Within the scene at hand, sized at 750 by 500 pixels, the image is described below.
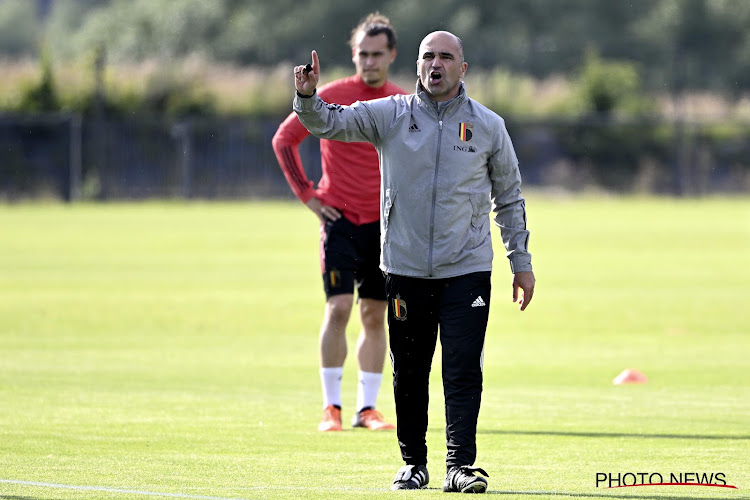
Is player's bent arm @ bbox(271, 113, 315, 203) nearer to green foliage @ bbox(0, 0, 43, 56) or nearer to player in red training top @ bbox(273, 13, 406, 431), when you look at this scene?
player in red training top @ bbox(273, 13, 406, 431)

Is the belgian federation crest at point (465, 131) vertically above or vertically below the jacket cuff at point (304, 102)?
below

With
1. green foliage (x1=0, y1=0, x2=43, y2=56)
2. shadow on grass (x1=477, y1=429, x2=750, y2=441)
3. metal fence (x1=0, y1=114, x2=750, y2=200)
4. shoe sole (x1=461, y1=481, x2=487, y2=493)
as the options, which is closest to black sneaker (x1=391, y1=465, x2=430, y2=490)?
shoe sole (x1=461, y1=481, x2=487, y2=493)

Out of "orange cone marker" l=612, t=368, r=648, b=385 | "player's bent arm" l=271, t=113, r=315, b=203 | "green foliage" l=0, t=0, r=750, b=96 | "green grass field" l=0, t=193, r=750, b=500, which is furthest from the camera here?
"green foliage" l=0, t=0, r=750, b=96

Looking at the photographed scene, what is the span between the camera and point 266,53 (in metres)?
75.6

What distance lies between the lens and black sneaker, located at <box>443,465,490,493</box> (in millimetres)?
6504

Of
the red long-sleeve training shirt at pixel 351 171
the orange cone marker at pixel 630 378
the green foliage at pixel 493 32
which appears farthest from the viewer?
the green foliage at pixel 493 32

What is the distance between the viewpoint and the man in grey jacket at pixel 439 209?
266 inches

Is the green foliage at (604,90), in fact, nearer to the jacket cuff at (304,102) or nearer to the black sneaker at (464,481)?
the jacket cuff at (304,102)

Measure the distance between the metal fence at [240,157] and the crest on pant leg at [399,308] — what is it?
43.9 meters

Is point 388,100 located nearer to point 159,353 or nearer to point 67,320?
point 159,353

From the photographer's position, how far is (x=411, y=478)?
6.83 m

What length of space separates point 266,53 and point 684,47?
77.9 ft

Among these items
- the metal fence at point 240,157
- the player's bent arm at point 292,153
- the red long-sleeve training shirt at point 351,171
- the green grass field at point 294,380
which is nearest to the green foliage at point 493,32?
the metal fence at point 240,157

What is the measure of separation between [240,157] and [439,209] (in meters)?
49.7
